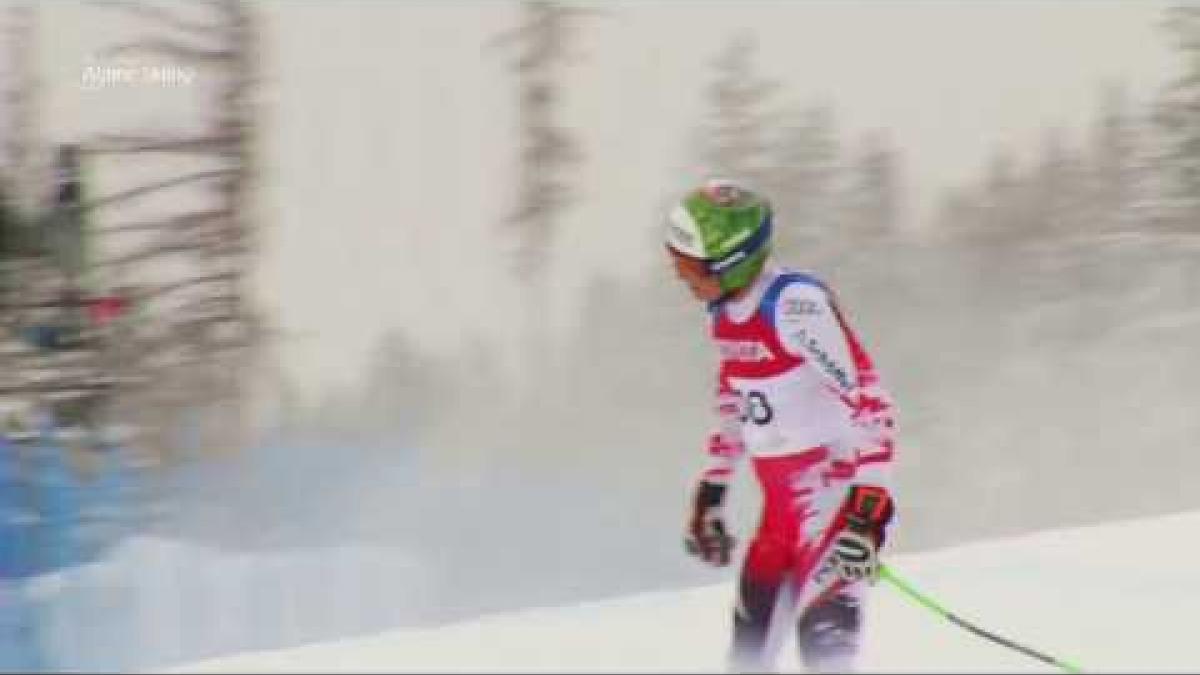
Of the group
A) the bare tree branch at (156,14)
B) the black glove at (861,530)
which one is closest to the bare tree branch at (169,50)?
the bare tree branch at (156,14)

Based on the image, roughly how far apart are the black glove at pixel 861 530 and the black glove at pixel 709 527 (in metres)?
0.36

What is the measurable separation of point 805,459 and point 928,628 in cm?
174

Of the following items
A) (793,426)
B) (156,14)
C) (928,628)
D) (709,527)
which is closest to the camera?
(793,426)

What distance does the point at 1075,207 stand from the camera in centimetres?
1045

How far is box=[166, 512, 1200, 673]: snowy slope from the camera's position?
5.18m

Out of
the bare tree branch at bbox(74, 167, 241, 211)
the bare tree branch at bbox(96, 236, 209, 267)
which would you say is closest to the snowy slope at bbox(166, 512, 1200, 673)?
the bare tree branch at bbox(96, 236, 209, 267)

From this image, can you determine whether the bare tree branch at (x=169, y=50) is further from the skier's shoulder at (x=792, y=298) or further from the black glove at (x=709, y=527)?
the skier's shoulder at (x=792, y=298)

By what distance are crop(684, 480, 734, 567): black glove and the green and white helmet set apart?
20.4 inches

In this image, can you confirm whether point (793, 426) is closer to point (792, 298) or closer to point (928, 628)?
point (792, 298)

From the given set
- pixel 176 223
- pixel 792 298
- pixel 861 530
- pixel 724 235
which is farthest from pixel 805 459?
pixel 176 223

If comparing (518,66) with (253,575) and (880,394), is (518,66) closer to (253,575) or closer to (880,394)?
(253,575)

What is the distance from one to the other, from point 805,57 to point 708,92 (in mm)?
600

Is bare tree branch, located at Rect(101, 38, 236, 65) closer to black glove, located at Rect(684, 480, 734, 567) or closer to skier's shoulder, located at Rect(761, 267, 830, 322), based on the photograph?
black glove, located at Rect(684, 480, 734, 567)

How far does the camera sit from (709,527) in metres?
4.52
